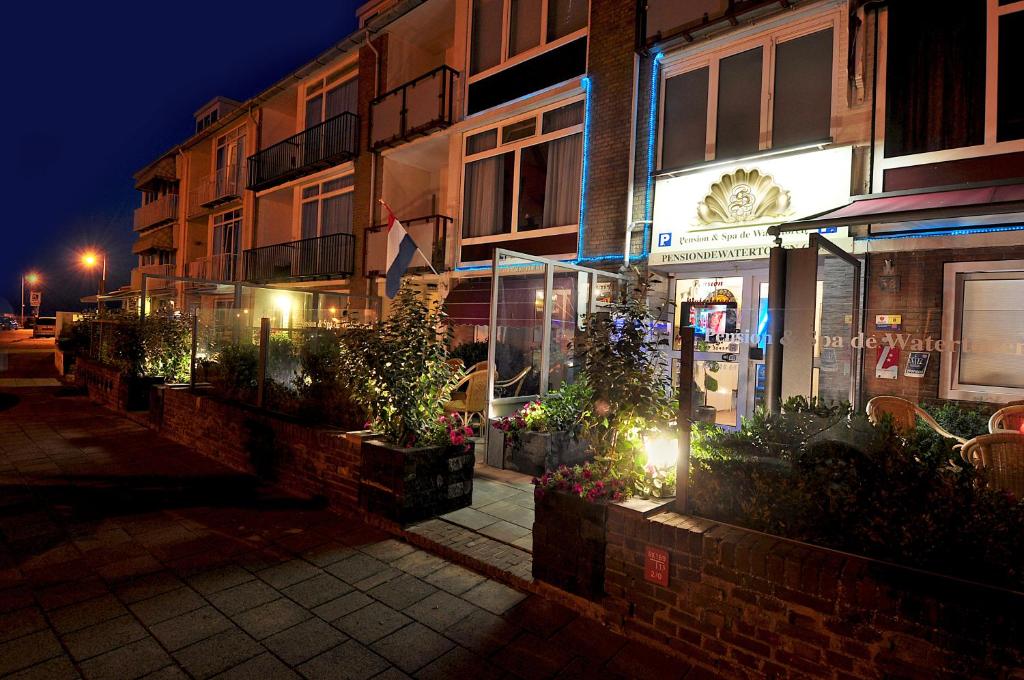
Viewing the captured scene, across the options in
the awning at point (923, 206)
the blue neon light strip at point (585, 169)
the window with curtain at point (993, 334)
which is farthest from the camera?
the blue neon light strip at point (585, 169)

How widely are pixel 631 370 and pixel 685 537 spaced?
3.82 feet

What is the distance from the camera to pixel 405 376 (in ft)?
16.9

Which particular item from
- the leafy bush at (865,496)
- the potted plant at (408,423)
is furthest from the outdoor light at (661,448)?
the potted plant at (408,423)

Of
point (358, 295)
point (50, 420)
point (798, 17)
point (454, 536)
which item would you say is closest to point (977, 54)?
point (798, 17)

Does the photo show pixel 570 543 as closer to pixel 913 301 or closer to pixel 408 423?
pixel 408 423

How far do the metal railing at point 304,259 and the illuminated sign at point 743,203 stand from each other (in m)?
9.23

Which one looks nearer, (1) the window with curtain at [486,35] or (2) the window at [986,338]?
(2) the window at [986,338]

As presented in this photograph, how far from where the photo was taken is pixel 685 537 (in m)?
3.17

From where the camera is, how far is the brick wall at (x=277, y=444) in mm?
5430

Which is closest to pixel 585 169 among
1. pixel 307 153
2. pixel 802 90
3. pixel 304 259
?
pixel 802 90

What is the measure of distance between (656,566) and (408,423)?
2650 mm

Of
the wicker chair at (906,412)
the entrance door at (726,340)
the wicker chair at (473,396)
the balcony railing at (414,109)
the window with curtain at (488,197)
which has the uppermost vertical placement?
the balcony railing at (414,109)

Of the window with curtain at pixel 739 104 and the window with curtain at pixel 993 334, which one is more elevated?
the window with curtain at pixel 739 104

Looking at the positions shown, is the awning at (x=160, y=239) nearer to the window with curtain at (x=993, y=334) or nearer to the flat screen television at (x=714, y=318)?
the flat screen television at (x=714, y=318)
